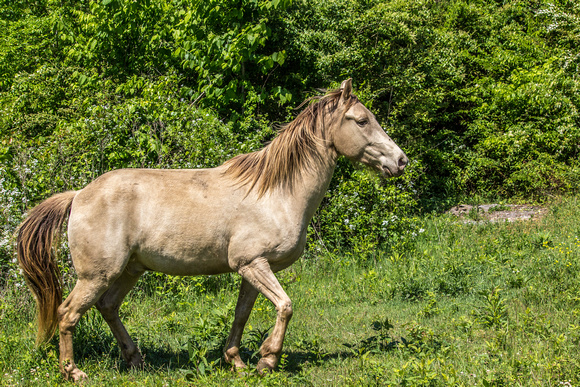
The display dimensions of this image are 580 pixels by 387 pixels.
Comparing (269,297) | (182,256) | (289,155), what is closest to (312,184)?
(289,155)

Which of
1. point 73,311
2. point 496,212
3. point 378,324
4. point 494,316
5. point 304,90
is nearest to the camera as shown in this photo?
point 73,311

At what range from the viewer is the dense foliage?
7883 millimetres

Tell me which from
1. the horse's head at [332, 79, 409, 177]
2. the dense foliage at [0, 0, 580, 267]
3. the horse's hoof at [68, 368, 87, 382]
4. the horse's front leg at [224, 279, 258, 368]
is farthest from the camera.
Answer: the dense foliage at [0, 0, 580, 267]

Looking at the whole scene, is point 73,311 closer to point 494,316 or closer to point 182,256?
point 182,256

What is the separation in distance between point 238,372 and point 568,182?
10032mm

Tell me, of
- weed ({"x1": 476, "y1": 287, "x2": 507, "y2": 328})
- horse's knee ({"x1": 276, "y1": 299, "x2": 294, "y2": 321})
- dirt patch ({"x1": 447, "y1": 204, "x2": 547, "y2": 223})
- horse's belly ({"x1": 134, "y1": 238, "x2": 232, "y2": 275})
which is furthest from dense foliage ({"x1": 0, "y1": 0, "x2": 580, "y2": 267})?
horse's knee ({"x1": 276, "y1": 299, "x2": 294, "y2": 321})

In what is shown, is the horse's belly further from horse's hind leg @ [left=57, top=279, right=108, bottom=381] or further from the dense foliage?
the dense foliage

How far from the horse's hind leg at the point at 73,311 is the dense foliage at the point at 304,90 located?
2536 millimetres

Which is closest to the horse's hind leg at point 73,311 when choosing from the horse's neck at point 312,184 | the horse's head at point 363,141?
the horse's neck at point 312,184

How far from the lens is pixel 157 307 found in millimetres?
6605

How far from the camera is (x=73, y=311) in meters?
4.49

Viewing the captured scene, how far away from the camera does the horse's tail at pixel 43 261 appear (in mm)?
4727

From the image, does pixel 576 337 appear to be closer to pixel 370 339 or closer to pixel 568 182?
pixel 370 339

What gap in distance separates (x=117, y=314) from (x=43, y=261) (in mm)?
836
